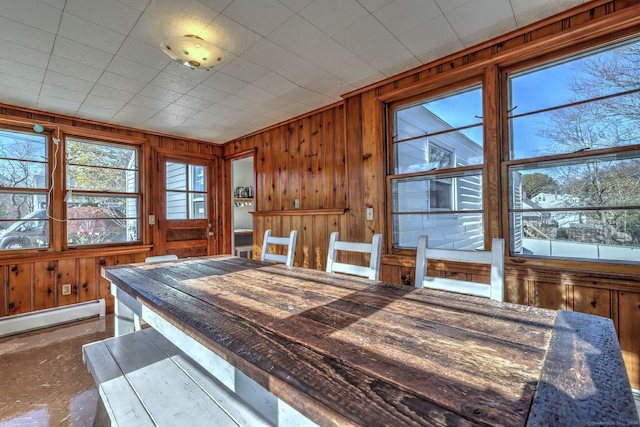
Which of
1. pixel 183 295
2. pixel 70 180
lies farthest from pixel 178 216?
pixel 183 295

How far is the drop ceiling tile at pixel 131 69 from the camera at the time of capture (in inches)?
86.5

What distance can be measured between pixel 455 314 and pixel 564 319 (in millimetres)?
323

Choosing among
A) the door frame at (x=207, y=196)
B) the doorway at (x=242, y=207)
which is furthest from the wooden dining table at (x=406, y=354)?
the doorway at (x=242, y=207)

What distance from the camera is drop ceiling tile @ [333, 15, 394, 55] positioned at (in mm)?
1848

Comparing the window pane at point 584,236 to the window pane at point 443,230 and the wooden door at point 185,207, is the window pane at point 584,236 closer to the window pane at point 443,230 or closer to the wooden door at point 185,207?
the window pane at point 443,230

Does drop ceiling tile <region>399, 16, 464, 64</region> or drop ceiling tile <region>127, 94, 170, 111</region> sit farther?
drop ceiling tile <region>127, 94, 170, 111</region>

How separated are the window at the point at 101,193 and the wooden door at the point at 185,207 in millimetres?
315

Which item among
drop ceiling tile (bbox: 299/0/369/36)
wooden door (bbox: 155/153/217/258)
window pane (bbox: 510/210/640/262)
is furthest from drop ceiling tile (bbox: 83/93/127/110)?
window pane (bbox: 510/210/640/262)

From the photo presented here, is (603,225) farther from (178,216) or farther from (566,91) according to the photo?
(178,216)

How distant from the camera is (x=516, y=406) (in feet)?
1.72

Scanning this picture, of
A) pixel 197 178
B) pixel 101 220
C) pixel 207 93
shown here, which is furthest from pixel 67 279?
pixel 207 93

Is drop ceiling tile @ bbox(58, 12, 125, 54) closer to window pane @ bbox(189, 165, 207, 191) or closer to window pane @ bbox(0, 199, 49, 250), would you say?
window pane @ bbox(0, 199, 49, 250)

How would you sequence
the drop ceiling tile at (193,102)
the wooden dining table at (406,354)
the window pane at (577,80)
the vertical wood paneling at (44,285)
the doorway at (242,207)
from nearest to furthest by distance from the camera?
the wooden dining table at (406,354), the window pane at (577,80), the drop ceiling tile at (193,102), the vertical wood paneling at (44,285), the doorway at (242,207)

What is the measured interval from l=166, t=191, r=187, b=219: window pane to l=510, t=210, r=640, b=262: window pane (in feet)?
13.4
